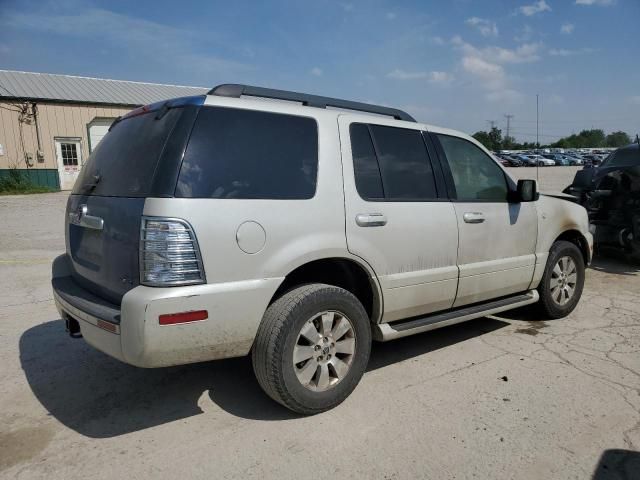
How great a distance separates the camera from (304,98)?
3467 millimetres

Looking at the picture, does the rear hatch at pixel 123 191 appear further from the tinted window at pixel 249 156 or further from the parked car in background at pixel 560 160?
the parked car in background at pixel 560 160

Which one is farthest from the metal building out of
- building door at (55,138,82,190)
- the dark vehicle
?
the dark vehicle

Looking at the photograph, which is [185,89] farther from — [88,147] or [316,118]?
[316,118]

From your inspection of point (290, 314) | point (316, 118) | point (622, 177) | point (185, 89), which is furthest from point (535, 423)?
point (185, 89)

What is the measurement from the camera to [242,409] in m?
3.23

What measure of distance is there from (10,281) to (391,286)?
18.3ft

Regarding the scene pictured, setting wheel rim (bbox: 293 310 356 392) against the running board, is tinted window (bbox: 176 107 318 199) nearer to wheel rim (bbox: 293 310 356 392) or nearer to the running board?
wheel rim (bbox: 293 310 356 392)

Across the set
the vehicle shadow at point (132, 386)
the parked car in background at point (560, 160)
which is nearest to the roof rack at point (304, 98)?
the vehicle shadow at point (132, 386)

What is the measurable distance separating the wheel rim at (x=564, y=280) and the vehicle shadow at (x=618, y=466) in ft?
7.82

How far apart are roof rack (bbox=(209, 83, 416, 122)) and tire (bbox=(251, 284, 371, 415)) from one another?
129cm

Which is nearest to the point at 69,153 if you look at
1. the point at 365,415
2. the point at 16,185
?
the point at 16,185

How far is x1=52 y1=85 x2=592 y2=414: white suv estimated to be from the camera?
2633mm

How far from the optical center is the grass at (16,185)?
898 inches

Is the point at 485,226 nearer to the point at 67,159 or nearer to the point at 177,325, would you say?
the point at 177,325
